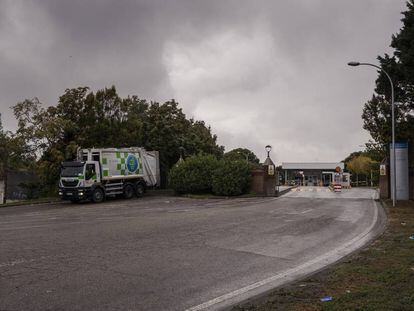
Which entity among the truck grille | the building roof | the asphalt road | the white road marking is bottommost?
the white road marking

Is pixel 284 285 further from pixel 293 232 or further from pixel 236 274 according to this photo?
pixel 293 232

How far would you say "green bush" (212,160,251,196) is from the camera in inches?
1346

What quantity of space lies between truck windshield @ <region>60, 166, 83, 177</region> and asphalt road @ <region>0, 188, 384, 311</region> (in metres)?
12.6

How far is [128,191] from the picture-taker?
32656 mm

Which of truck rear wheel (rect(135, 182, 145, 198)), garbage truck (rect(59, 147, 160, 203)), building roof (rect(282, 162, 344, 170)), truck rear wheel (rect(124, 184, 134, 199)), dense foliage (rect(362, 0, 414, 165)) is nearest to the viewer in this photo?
dense foliage (rect(362, 0, 414, 165))

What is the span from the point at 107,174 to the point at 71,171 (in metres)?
2.73

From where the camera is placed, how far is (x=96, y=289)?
22.0 ft

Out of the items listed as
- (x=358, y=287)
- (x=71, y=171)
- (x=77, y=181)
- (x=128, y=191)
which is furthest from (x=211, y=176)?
(x=358, y=287)

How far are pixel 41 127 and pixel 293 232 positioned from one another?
23.3 meters

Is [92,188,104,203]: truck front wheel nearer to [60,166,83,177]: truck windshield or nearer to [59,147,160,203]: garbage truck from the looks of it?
[59,147,160,203]: garbage truck

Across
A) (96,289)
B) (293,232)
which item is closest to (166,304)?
(96,289)

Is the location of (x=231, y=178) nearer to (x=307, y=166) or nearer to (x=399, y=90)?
(x=399, y=90)

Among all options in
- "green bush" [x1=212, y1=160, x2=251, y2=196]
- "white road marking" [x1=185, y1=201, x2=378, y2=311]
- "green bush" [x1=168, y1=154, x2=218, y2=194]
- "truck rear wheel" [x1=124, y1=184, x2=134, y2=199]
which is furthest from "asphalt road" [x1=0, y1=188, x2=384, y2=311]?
"green bush" [x1=168, y1=154, x2=218, y2=194]

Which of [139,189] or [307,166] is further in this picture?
[307,166]
